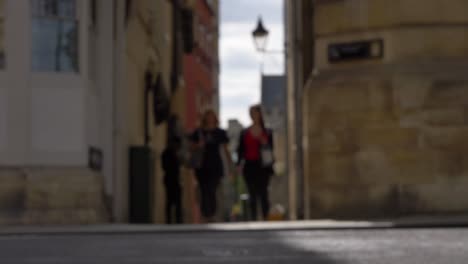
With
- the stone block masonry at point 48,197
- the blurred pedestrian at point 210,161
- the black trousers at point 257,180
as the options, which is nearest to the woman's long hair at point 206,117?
the blurred pedestrian at point 210,161

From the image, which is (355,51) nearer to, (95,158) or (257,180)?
(257,180)

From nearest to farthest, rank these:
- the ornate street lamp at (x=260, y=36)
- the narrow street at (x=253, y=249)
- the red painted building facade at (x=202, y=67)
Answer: the narrow street at (x=253, y=249) → the ornate street lamp at (x=260, y=36) → the red painted building facade at (x=202, y=67)

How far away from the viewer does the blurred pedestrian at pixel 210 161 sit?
1975 centimetres

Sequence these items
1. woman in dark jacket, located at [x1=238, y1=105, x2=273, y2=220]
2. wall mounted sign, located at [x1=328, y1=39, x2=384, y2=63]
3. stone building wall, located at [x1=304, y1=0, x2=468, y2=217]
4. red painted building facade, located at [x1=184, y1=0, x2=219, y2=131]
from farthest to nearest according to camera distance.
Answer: red painted building facade, located at [x1=184, y1=0, x2=219, y2=131] < wall mounted sign, located at [x1=328, y1=39, x2=384, y2=63] < stone building wall, located at [x1=304, y1=0, x2=468, y2=217] < woman in dark jacket, located at [x1=238, y1=105, x2=273, y2=220]

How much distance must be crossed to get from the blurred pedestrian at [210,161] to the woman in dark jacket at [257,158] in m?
0.31

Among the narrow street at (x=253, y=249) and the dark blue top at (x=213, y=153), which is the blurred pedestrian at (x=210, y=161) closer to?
the dark blue top at (x=213, y=153)

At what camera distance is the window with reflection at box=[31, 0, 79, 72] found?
20062 mm

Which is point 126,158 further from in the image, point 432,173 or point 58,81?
point 432,173

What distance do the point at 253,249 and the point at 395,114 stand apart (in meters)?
9.62

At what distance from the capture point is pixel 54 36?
797 inches

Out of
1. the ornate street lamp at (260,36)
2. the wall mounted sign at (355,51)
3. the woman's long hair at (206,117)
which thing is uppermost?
the ornate street lamp at (260,36)

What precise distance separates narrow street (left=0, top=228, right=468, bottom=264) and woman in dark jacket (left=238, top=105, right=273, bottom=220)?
5.62 m

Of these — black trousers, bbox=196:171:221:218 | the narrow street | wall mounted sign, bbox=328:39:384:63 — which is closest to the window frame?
black trousers, bbox=196:171:221:218

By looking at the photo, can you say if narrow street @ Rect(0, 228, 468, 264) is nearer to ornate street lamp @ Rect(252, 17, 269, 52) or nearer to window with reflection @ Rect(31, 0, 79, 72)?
window with reflection @ Rect(31, 0, 79, 72)
